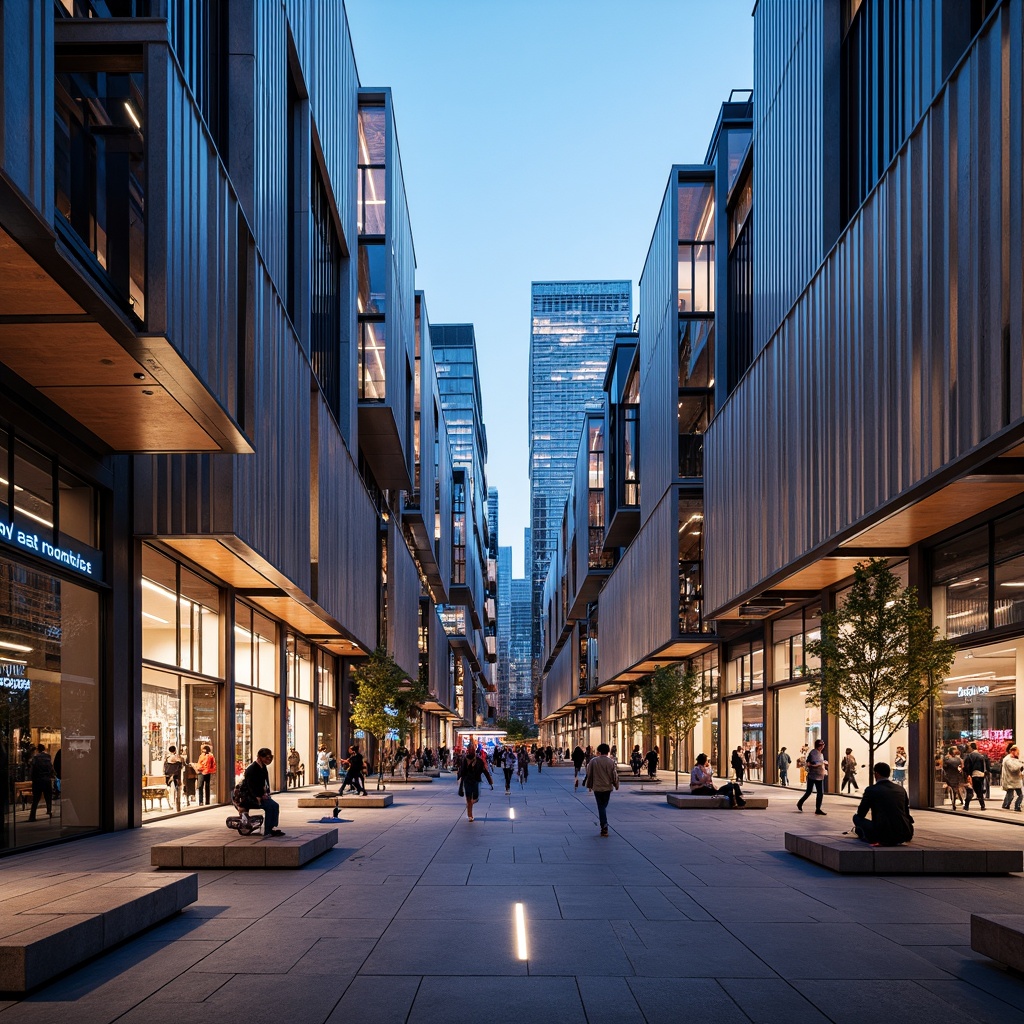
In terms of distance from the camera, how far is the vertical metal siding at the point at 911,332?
14.4 metres

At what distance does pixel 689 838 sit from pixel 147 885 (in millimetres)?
11077

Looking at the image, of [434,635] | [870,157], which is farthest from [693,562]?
[434,635]

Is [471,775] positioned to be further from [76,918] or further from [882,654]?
[76,918]

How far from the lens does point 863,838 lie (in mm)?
14453

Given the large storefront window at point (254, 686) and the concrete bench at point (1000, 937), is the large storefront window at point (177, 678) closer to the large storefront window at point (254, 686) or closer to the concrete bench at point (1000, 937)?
the large storefront window at point (254, 686)

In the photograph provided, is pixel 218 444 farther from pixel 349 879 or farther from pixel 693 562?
pixel 693 562

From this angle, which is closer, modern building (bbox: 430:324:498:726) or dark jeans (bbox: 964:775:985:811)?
dark jeans (bbox: 964:775:985:811)

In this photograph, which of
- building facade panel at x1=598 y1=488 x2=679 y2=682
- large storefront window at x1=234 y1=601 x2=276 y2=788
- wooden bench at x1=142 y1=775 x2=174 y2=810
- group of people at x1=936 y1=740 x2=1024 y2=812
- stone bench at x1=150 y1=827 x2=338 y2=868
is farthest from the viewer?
building facade panel at x1=598 y1=488 x2=679 y2=682

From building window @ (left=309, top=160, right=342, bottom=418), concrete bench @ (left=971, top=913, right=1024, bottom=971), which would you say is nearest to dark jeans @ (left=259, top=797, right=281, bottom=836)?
concrete bench @ (left=971, top=913, right=1024, bottom=971)

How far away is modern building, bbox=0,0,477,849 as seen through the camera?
12648 millimetres

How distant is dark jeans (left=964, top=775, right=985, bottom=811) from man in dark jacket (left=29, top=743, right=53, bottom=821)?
16.6m

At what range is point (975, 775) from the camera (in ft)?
70.2

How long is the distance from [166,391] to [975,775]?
16.5 m

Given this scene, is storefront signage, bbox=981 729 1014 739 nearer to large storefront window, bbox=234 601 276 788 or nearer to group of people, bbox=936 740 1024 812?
group of people, bbox=936 740 1024 812
